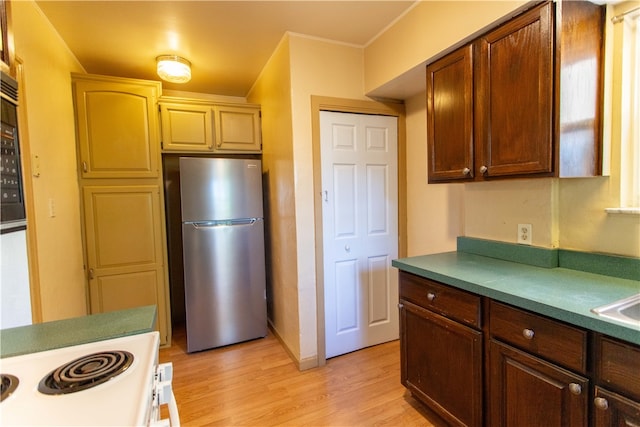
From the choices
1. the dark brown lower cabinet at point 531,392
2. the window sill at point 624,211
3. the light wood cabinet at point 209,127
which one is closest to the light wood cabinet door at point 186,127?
the light wood cabinet at point 209,127

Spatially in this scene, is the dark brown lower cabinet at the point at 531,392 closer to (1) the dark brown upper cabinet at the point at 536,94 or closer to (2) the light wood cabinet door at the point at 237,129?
(1) the dark brown upper cabinet at the point at 536,94

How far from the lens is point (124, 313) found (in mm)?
1192

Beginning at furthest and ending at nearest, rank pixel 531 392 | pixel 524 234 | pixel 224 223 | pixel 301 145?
pixel 224 223 → pixel 301 145 → pixel 524 234 → pixel 531 392

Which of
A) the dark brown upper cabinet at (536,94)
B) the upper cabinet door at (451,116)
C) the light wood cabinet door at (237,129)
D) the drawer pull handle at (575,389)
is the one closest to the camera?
the drawer pull handle at (575,389)

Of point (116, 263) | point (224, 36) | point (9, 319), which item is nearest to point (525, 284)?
point (9, 319)

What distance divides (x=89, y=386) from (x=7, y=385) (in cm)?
22

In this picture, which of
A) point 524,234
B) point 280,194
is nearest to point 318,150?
point 280,194

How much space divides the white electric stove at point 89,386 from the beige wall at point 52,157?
103 centimetres

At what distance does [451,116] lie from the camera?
1.70 meters

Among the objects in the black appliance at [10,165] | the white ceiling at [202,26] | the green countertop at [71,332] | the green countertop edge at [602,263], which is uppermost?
the white ceiling at [202,26]

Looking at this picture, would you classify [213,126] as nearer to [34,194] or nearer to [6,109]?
[34,194]

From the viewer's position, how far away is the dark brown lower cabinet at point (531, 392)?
1026 millimetres

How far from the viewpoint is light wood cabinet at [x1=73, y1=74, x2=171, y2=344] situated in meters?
2.41

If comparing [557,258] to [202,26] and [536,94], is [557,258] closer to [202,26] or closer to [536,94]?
[536,94]
